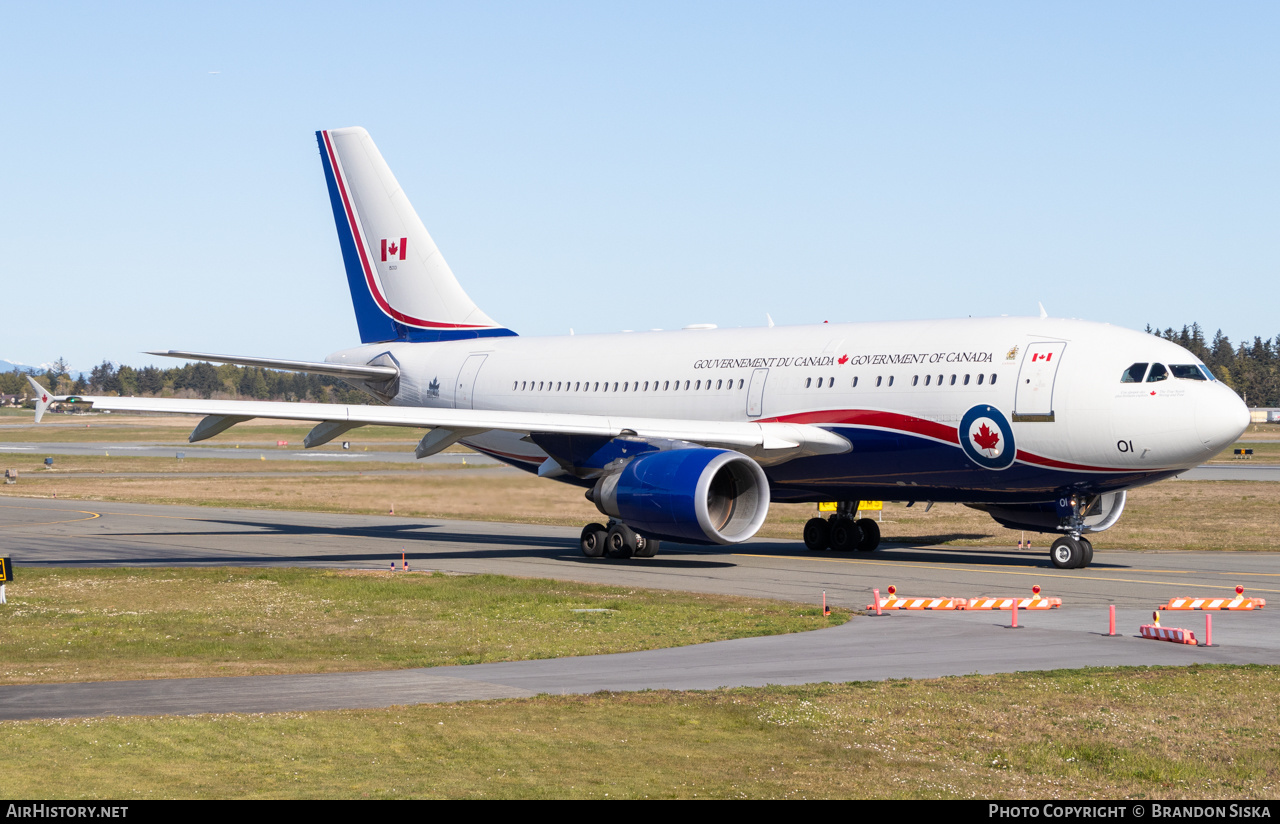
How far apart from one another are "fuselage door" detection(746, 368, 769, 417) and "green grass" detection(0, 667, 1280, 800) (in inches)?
688

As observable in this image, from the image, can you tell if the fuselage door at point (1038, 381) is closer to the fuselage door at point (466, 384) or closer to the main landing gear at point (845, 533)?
the main landing gear at point (845, 533)

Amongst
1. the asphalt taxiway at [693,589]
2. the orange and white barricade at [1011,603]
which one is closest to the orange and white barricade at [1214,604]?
the asphalt taxiway at [693,589]

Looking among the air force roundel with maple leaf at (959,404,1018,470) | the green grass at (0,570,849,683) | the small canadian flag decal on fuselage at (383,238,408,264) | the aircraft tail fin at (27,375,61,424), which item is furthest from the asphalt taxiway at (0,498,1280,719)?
the small canadian flag decal on fuselage at (383,238,408,264)

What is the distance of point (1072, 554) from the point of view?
2753 centimetres

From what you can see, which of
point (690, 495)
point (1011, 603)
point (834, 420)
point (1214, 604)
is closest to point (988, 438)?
point (834, 420)

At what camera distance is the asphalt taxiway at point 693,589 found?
1473 cm

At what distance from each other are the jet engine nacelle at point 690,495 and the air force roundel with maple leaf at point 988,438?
4403 mm

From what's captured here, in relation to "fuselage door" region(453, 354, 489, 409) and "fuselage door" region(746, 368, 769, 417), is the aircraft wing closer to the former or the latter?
"fuselage door" region(746, 368, 769, 417)

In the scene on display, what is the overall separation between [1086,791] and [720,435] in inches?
787

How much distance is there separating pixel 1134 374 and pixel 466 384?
18789 mm

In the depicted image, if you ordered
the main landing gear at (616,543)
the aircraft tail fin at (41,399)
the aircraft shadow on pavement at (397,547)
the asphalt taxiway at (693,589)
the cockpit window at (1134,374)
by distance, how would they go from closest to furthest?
the asphalt taxiway at (693,589), the aircraft tail fin at (41,399), the cockpit window at (1134,374), the aircraft shadow on pavement at (397,547), the main landing gear at (616,543)

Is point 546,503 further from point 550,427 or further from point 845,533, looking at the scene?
point 845,533

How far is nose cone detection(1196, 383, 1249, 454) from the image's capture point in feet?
84.8
